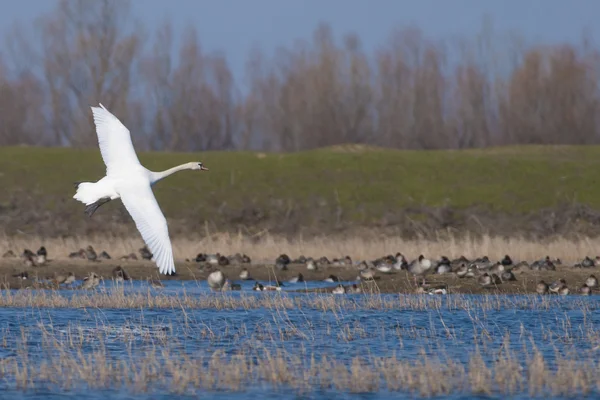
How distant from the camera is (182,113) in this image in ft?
294

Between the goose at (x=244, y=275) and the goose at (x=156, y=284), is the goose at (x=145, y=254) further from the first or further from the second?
the goose at (x=244, y=275)

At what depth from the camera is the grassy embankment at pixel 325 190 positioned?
1876 inches

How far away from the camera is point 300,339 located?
55.6 feet

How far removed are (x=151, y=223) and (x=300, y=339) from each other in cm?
277

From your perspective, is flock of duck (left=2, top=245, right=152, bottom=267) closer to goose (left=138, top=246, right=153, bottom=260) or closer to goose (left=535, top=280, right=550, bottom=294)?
goose (left=138, top=246, right=153, bottom=260)

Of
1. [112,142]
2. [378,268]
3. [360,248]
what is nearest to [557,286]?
[378,268]

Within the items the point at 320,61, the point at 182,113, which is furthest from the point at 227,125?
the point at 320,61

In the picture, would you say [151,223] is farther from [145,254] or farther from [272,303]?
[145,254]

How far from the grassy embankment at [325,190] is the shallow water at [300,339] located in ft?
76.8

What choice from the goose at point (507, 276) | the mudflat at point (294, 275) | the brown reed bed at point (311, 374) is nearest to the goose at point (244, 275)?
the mudflat at point (294, 275)

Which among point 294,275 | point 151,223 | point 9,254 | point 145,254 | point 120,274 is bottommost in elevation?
point 294,275

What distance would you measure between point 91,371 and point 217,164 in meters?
47.8

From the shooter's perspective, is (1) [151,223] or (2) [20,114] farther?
(2) [20,114]

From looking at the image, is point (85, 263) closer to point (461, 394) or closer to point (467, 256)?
point (467, 256)
